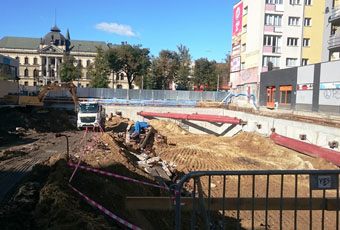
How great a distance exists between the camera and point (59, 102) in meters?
35.8

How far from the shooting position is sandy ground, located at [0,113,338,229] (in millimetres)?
5422

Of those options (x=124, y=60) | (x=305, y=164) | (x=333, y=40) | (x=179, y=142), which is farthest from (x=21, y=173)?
(x=124, y=60)

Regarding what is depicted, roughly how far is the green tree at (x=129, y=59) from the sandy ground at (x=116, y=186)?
39.2 meters

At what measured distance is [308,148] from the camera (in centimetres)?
1794

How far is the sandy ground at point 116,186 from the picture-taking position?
542 cm

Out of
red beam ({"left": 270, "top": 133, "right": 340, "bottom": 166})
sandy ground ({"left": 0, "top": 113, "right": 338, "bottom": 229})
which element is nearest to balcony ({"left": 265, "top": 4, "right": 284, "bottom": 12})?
red beam ({"left": 270, "top": 133, "right": 340, "bottom": 166})

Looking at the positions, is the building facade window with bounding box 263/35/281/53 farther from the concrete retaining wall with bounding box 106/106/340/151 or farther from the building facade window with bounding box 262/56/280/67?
the concrete retaining wall with bounding box 106/106/340/151

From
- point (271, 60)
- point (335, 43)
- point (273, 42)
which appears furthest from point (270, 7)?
point (335, 43)

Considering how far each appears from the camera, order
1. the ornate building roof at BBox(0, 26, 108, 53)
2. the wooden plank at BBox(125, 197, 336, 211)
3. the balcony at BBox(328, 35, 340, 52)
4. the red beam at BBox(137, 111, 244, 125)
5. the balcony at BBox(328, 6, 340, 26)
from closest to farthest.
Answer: the wooden plank at BBox(125, 197, 336, 211), the red beam at BBox(137, 111, 244, 125), the balcony at BBox(328, 35, 340, 52), the balcony at BBox(328, 6, 340, 26), the ornate building roof at BBox(0, 26, 108, 53)

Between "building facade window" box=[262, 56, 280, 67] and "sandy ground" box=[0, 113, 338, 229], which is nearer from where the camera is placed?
"sandy ground" box=[0, 113, 338, 229]

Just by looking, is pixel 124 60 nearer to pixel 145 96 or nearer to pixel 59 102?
pixel 145 96

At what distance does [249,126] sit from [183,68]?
113 feet

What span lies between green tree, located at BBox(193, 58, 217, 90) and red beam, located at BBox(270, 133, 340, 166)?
3887cm

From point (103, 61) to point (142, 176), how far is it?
5130cm
